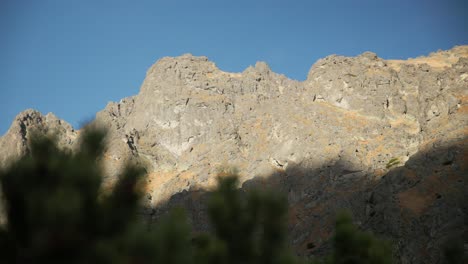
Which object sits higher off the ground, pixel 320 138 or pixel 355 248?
pixel 320 138

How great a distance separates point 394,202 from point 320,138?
25063 mm

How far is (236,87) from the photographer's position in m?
107

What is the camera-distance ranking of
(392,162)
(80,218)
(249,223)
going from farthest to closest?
(392,162), (249,223), (80,218)

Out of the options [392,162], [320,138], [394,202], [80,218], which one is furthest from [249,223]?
[320,138]

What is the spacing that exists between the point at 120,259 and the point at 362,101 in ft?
268

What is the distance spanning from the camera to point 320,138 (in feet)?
234

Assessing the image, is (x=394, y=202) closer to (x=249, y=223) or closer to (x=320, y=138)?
(x=320, y=138)

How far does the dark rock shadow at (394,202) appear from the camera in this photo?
41.7m

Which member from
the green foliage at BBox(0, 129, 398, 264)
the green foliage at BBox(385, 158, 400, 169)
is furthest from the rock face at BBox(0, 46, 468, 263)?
the green foliage at BBox(0, 129, 398, 264)

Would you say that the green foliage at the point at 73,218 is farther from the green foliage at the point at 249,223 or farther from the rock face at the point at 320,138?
the rock face at the point at 320,138

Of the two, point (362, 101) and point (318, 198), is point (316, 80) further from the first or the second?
point (318, 198)

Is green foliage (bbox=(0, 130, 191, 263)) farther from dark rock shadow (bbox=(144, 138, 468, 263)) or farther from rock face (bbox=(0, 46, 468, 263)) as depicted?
dark rock shadow (bbox=(144, 138, 468, 263))

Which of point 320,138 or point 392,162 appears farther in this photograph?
point 320,138

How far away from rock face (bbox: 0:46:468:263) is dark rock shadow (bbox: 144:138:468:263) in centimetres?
15
